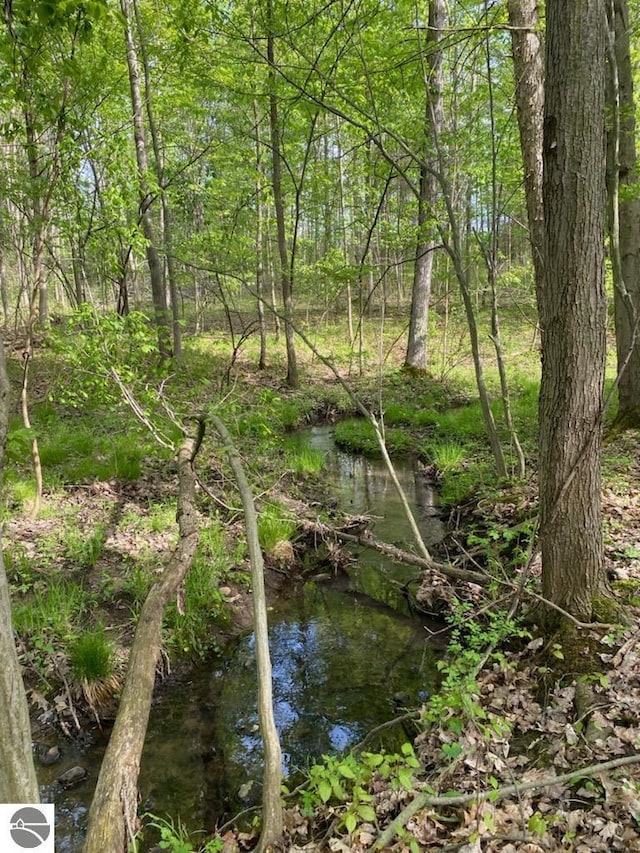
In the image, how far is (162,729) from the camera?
3951 mm

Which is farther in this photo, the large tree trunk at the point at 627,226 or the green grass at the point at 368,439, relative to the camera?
the green grass at the point at 368,439

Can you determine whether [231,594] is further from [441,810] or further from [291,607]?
[441,810]

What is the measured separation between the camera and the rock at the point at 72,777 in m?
3.42

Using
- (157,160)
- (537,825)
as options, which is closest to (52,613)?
(537,825)

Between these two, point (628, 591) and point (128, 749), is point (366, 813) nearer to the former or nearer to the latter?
point (128, 749)

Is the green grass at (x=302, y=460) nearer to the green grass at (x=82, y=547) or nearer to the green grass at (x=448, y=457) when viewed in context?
the green grass at (x=448, y=457)

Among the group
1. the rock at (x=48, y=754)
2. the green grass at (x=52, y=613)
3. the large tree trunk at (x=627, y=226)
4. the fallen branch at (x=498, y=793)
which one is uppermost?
the large tree trunk at (x=627, y=226)

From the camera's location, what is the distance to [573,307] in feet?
10.5

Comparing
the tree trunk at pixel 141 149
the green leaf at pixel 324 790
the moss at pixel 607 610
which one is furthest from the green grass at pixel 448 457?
the green leaf at pixel 324 790

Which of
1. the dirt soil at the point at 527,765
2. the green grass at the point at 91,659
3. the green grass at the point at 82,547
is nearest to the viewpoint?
the dirt soil at the point at 527,765

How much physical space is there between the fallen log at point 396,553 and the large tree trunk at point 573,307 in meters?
1.19

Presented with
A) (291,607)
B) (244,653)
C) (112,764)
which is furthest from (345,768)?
(291,607)

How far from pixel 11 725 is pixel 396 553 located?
4.10 meters

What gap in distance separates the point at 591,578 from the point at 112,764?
3030mm
